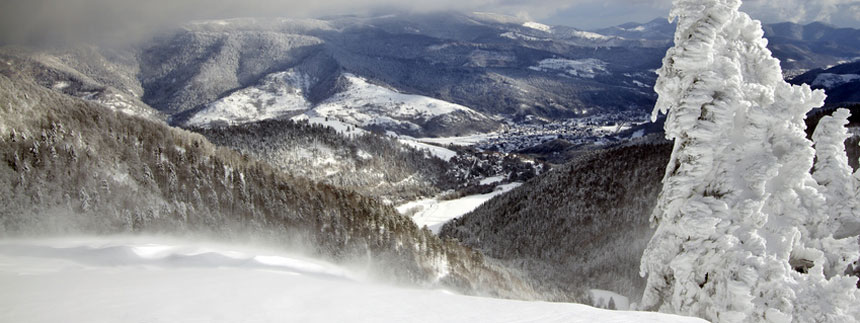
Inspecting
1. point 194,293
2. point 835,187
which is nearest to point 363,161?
point 835,187

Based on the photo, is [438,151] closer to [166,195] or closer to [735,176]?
[166,195]

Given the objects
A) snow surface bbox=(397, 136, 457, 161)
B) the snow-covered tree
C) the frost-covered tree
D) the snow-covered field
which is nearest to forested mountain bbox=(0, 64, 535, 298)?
the snow-covered field

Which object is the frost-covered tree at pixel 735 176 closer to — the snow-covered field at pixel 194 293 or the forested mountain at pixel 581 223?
the snow-covered field at pixel 194 293

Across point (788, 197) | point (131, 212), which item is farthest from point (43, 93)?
point (788, 197)

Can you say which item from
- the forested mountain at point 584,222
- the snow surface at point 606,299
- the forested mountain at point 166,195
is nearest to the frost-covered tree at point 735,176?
the forested mountain at point 166,195

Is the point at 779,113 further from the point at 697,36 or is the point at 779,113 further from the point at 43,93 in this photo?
the point at 43,93

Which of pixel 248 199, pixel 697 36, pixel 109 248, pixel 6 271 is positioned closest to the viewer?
pixel 6 271

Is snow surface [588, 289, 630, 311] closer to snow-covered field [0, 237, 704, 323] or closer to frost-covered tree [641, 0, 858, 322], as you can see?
frost-covered tree [641, 0, 858, 322]
